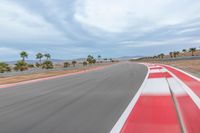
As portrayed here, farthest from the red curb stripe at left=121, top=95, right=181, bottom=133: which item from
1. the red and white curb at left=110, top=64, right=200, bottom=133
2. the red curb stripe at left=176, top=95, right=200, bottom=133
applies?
the red curb stripe at left=176, top=95, right=200, bottom=133

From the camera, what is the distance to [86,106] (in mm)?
8164

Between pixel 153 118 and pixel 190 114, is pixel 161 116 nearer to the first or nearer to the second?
pixel 153 118

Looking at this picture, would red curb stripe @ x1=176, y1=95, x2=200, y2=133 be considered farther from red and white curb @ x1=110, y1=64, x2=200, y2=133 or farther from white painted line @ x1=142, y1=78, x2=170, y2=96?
white painted line @ x1=142, y1=78, x2=170, y2=96

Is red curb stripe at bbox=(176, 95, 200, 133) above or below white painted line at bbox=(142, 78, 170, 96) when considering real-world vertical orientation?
above

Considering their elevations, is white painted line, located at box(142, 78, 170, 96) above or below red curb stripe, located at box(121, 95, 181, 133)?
below

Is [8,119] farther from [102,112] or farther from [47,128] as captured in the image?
[102,112]

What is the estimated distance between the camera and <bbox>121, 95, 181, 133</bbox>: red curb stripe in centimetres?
519

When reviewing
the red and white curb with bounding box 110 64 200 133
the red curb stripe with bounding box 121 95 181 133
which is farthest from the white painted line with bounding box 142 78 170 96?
the red curb stripe with bounding box 121 95 181 133

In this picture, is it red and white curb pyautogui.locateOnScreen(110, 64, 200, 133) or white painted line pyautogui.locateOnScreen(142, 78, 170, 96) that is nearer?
red and white curb pyautogui.locateOnScreen(110, 64, 200, 133)

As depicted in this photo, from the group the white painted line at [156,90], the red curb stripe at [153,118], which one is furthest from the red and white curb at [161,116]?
the white painted line at [156,90]

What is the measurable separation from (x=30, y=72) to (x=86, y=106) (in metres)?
36.4

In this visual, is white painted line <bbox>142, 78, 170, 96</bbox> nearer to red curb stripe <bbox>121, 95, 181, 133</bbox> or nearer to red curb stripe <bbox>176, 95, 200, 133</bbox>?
red curb stripe <bbox>176, 95, 200, 133</bbox>

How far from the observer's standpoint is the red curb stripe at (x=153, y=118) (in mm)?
5191

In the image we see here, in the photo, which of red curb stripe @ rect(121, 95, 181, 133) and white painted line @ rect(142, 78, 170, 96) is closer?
red curb stripe @ rect(121, 95, 181, 133)
